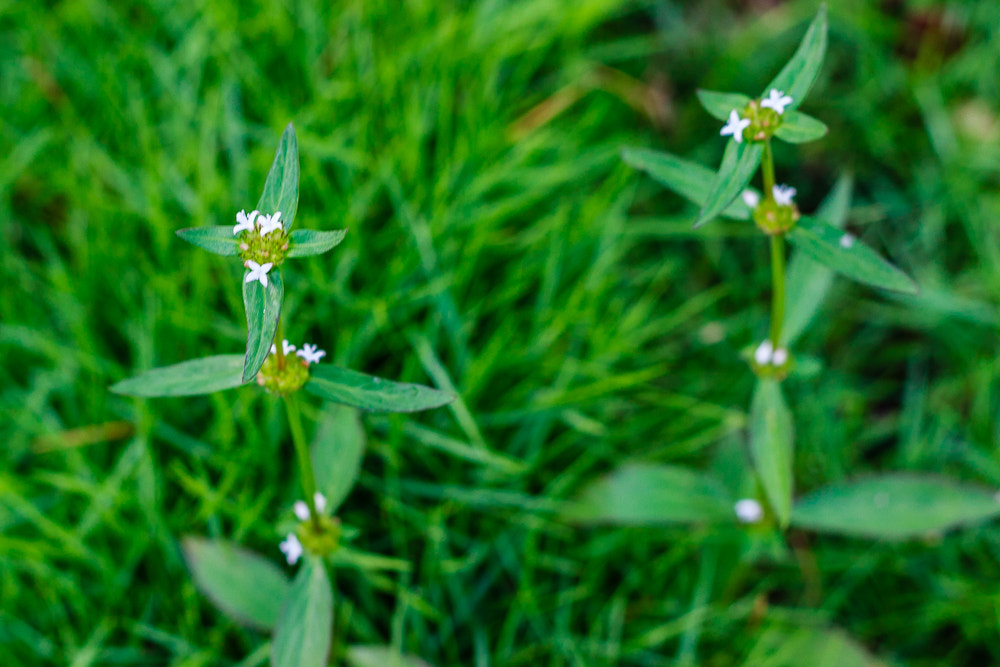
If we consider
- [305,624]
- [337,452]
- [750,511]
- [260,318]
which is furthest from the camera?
[750,511]

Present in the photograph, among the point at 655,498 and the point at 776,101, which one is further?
the point at 655,498

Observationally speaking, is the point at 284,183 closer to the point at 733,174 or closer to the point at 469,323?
the point at 733,174

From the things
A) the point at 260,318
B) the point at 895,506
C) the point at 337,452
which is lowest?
the point at 260,318

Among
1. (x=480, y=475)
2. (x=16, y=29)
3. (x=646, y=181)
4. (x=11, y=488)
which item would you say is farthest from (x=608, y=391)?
(x=16, y=29)

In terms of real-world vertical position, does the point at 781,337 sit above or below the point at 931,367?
below

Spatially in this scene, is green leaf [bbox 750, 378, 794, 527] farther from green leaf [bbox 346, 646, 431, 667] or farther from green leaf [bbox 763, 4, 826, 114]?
green leaf [bbox 346, 646, 431, 667]

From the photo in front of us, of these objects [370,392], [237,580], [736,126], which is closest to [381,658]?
[237,580]

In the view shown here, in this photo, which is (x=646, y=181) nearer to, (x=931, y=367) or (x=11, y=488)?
(x=931, y=367)

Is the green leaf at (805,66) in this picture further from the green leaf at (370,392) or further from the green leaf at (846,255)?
the green leaf at (370,392)
